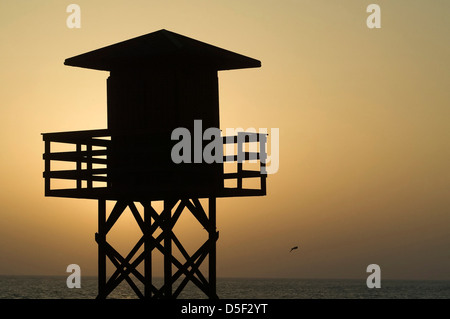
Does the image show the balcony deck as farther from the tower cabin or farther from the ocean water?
the ocean water

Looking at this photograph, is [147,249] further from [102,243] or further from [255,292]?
[255,292]

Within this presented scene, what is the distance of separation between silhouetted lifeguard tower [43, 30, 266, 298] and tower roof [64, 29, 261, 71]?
2cm

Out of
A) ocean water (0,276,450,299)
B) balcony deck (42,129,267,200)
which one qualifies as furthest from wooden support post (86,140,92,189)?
ocean water (0,276,450,299)

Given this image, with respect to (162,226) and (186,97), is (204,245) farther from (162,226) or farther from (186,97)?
(186,97)

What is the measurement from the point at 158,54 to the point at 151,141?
192 centimetres

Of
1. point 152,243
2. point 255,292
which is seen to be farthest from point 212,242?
point 255,292

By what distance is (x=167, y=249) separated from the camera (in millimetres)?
21281

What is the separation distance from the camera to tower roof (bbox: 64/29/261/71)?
20984 millimetres
